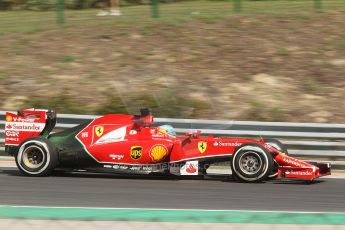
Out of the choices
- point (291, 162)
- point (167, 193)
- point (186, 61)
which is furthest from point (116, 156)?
point (186, 61)

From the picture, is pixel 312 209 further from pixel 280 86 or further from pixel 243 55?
pixel 243 55

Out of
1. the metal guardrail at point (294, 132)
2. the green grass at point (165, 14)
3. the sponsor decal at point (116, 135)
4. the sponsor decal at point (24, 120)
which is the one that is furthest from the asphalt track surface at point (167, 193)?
the green grass at point (165, 14)

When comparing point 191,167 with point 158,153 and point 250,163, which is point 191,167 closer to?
point 158,153

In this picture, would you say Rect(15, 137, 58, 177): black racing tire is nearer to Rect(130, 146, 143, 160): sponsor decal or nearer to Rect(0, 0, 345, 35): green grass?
Rect(130, 146, 143, 160): sponsor decal

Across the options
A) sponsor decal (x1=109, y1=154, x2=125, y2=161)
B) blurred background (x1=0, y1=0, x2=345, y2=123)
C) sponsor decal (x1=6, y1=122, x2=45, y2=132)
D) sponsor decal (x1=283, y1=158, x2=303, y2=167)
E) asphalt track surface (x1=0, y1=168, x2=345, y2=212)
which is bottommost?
asphalt track surface (x1=0, y1=168, x2=345, y2=212)

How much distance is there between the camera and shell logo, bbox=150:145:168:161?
10906 mm

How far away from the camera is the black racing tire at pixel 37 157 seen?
11.2 metres

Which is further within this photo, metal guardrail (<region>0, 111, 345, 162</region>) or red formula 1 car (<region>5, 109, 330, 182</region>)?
metal guardrail (<region>0, 111, 345, 162</region>)

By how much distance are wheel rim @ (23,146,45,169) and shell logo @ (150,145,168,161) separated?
1.52 metres

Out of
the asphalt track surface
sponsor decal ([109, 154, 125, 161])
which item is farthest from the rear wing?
sponsor decal ([109, 154, 125, 161])

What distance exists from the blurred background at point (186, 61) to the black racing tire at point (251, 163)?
13.4 ft

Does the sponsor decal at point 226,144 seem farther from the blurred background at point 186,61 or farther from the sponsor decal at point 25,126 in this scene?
the blurred background at point 186,61

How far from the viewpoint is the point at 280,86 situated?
16.3 m

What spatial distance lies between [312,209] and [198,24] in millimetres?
10364
